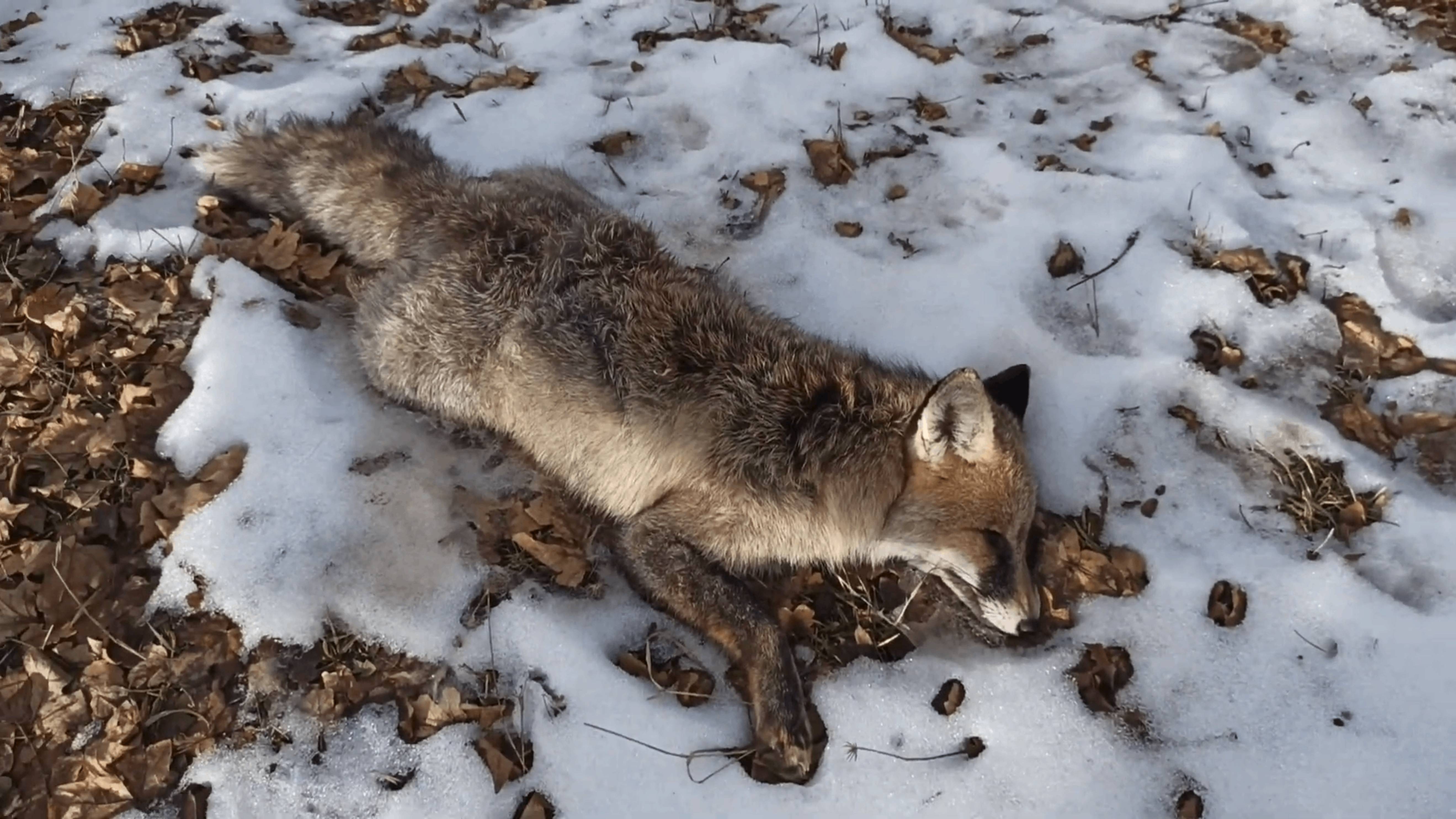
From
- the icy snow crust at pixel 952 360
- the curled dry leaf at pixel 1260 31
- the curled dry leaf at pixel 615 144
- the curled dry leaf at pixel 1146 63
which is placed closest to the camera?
the icy snow crust at pixel 952 360

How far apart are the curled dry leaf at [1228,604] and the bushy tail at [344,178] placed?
13.6 ft

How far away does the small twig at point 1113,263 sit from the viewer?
465 cm

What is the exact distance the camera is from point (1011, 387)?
385cm

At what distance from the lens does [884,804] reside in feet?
10.2

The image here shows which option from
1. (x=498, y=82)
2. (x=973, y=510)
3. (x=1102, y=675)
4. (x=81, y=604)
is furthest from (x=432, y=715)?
(x=498, y=82)

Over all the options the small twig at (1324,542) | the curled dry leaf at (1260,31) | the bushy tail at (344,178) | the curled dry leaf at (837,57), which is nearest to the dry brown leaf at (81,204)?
the bushy tail at (344,178)

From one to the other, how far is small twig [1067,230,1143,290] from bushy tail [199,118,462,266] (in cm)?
346

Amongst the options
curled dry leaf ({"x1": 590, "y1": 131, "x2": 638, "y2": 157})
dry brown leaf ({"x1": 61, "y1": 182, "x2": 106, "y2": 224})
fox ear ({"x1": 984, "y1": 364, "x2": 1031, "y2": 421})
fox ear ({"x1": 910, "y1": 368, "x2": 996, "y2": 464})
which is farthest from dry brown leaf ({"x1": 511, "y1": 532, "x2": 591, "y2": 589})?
dry brown leaf ({"x1": 61, "y1": 182, "x2": 106, "y2": 224})

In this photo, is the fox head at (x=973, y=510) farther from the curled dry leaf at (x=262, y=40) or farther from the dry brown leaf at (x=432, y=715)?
the curled dry leaf at (x=262, y=40)

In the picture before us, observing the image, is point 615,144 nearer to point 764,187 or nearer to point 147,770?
point 764,187

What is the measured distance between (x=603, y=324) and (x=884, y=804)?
7.62 ft

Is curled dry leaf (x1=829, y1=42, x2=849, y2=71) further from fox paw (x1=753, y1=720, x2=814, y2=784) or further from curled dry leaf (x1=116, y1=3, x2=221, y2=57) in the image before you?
curled dry leaf (x1=116, y1=3, x2=221, y2=57)

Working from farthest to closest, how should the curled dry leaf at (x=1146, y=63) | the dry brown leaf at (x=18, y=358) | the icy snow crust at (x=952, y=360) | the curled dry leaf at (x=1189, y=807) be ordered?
the curled dry leaf at (x=1146, y=63), the dry brown leaf at (x=18, y=358), the icy snow crust at (x=952, y=360), the curled dry leaf at (x=1189, y=807)

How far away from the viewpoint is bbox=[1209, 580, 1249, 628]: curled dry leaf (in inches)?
137
